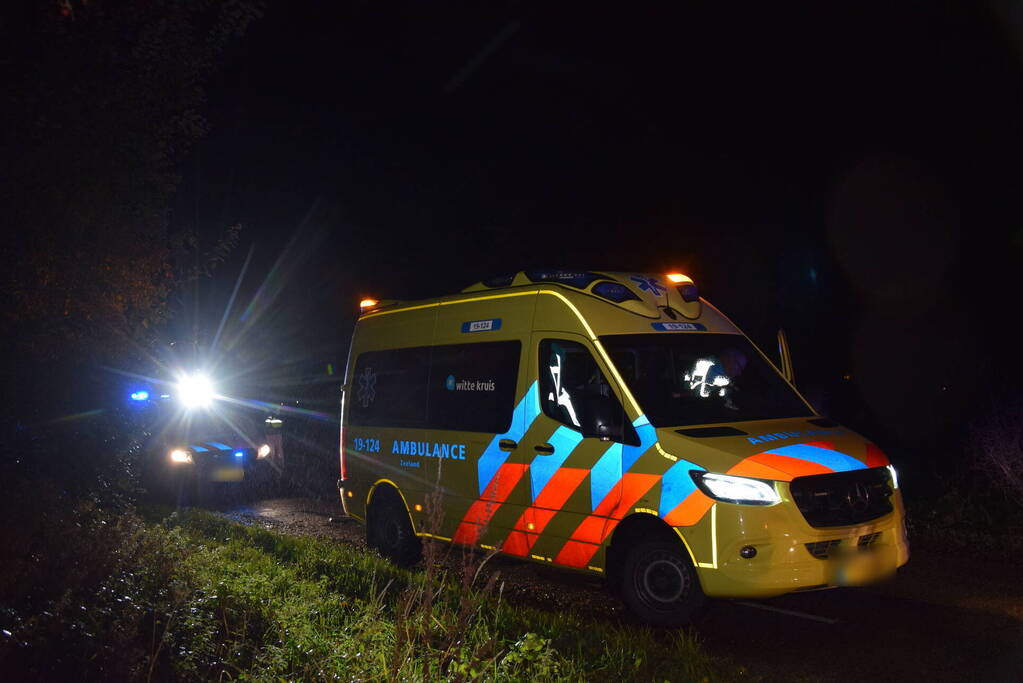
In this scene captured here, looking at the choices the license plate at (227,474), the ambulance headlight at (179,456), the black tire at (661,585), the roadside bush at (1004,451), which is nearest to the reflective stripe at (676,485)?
the black tire at (661,585)

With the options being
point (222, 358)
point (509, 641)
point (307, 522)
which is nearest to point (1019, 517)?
point (509, 641)

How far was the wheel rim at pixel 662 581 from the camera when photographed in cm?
623

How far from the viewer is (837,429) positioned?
6.75 m

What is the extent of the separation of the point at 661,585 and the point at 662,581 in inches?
1.1

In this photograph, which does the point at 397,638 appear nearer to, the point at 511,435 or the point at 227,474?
the point at 511,435

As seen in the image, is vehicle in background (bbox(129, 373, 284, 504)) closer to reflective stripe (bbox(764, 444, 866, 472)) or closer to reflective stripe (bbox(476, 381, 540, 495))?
reflective stripe (bbox(476, 381, 540, 495))

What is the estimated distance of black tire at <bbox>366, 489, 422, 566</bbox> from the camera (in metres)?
8.95

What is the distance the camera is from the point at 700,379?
Answer: 23.6ft

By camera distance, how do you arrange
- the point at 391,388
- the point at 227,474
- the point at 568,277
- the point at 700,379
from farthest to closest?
the point at 227,474 < the point at 391,388 < the point at 568,277 < the point at 700,379

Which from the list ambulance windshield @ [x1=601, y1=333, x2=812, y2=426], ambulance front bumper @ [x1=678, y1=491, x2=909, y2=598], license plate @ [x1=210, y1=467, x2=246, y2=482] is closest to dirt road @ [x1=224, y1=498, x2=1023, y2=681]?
ambulance front bumper @ [x1=678, y1=491, x2=909, y2=598]

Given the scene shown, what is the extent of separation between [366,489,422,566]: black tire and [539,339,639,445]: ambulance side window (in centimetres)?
237

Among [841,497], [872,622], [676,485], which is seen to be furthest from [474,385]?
[872,622]

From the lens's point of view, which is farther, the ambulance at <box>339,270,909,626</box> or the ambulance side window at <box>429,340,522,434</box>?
the ambulance side window at <box>429,340,522,434</box>

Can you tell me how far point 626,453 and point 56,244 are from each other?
211 inches
